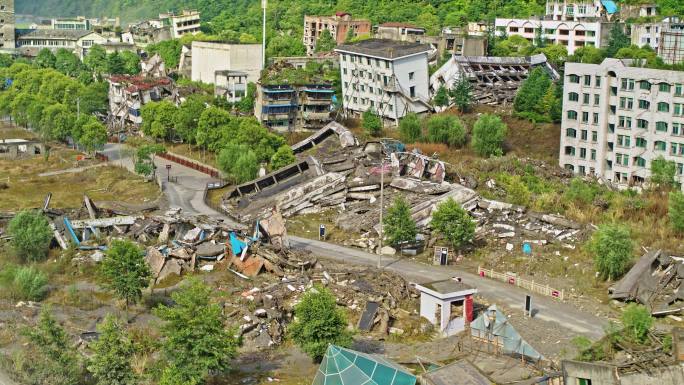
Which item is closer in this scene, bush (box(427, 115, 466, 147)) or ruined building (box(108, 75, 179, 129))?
bush (box(427, 115, 466, 147))

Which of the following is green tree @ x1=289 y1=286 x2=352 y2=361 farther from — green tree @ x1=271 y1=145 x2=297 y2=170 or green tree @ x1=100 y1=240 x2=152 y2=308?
green tree @ x1=271 y1=145 x2=297 y2=170

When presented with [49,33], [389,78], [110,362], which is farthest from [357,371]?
[49,33]

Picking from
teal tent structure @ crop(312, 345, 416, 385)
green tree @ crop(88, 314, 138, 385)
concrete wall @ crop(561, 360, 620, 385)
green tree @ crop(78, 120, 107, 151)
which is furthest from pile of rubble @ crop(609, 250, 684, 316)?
green tree @ crop(78, 120, 107, 151)

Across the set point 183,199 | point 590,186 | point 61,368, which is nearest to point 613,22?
point 590,186

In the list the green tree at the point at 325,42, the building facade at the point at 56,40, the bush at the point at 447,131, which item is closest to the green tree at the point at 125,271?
the bush at the point at 447,131

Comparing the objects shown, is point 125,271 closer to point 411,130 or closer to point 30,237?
point 30,237

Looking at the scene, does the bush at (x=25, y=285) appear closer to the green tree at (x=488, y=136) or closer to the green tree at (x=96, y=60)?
the green tree at (x=488, y=136)
